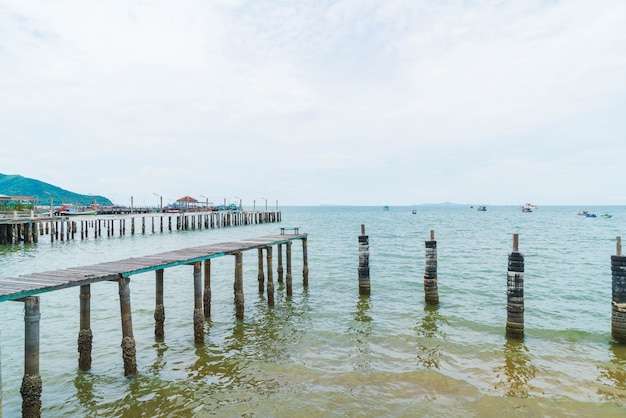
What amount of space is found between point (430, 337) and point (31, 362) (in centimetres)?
1119

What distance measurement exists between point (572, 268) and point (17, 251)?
146 feet

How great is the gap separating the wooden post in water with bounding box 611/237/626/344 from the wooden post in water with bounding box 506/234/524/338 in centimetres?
265

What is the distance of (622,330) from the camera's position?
12.7m

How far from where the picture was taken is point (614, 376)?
10.6m

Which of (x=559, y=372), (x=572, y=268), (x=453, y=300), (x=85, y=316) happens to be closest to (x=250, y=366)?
(x=85, y=316)

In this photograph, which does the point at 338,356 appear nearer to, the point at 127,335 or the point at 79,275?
the point at 127,335

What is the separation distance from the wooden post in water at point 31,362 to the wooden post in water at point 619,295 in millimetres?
15410

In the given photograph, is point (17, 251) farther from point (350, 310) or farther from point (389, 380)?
point (389, 380)

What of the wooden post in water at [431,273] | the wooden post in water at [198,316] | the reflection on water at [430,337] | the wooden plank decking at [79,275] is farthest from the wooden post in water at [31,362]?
the wooden post in water at [431,273]

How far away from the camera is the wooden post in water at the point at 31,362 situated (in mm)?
8094

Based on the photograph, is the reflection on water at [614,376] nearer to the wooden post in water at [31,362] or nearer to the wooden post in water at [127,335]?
the wooden post in water at [127,335]

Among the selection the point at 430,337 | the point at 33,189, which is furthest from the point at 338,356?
the point at 33,189

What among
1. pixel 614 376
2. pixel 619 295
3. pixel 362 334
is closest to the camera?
pixel 614 376

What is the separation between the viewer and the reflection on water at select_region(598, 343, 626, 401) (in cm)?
966
